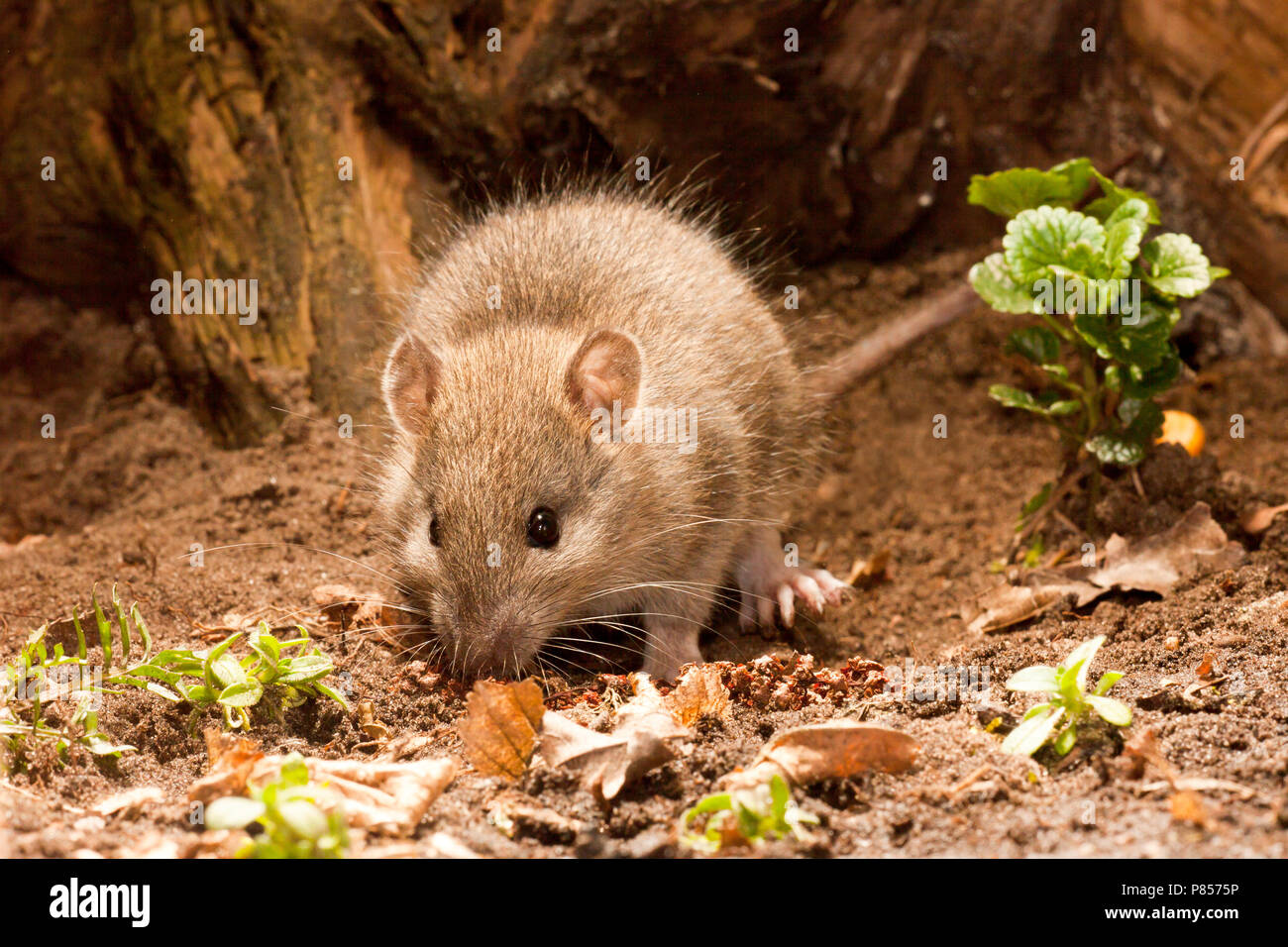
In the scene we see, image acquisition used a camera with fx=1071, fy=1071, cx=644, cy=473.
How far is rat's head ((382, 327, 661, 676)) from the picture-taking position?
4.09 metres

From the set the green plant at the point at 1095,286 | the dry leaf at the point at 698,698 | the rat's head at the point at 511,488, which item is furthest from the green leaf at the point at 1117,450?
the dry leaf at the point at 698,698

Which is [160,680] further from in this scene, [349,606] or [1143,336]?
[1143,336]

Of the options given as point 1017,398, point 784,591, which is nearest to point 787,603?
point 784,591

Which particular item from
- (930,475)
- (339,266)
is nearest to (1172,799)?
(930,475)

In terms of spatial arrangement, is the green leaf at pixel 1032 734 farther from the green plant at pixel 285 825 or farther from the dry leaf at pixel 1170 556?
the green plant at pixel 285 825

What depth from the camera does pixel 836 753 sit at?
2.94 metres

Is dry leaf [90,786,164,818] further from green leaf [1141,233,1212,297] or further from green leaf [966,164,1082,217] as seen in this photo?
green leaf [1141,233,1212,297]

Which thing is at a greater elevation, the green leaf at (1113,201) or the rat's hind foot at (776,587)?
the green leaf at (1113,201)

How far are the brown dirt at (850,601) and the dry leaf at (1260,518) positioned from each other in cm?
6

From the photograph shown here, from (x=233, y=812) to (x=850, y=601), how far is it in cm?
371

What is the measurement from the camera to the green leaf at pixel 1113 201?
14.5 feet

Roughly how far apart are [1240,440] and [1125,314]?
82.9 inches

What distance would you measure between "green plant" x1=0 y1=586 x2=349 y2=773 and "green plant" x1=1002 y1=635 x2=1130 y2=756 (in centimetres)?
212
